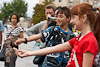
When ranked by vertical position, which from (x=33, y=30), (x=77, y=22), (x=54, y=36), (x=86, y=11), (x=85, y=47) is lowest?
(x=33, y=30)

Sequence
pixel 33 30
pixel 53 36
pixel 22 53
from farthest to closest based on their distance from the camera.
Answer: pixel 33 30, pixel 53 36, pixel 22 53

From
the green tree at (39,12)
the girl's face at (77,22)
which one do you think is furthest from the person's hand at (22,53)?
the green tree at (39,12)

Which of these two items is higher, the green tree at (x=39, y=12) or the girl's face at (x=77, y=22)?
the girl's face at (x=77, y=22)

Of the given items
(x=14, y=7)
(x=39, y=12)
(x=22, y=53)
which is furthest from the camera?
(x=14, y=7)

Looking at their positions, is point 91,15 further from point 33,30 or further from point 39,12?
point 39,12

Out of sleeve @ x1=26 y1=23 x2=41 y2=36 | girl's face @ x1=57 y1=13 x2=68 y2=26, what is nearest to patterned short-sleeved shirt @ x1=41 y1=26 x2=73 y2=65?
girl's face @ x1=57 y1=13 x2=68 y2=26

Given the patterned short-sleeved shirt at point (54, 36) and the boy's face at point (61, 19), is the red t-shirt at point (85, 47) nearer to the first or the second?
the patterned short-sleeved shirt at point (54, 36)

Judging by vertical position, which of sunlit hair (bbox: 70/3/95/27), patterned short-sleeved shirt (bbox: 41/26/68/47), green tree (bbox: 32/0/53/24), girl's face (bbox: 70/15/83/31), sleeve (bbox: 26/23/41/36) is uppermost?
sunlit hair (bbox: 70/3/95/27)

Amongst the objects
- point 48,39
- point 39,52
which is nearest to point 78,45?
point 39,52

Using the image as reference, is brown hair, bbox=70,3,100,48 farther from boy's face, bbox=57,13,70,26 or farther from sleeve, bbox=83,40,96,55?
boy's face, bbox=57,13,70,26

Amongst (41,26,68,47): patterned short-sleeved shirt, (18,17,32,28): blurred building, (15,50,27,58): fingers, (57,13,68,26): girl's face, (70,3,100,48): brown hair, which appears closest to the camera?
(70,3,100,48): brown hair

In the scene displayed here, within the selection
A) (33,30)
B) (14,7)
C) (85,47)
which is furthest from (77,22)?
(14,7)

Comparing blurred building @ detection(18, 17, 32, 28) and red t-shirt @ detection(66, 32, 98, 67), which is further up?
red t-shirt @ detection(66, 32, 98, 67)

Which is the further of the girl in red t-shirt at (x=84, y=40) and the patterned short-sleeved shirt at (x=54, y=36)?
the patterned short-sleeved shirt at (x=54, y=36)
